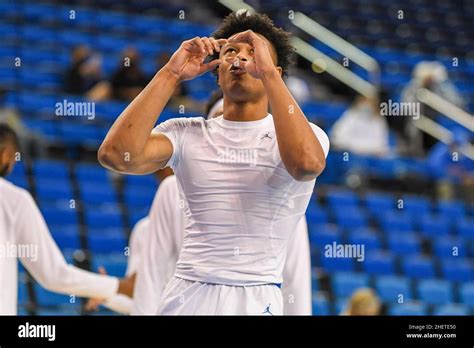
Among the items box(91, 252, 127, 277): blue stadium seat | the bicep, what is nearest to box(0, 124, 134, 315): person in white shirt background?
the bicep

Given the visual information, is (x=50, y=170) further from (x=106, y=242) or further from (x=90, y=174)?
(x=106, y=242)

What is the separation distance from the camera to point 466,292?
7113 millimetres

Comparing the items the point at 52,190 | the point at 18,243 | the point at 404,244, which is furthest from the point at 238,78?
the point at 404,244

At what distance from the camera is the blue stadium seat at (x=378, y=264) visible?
7.10 m

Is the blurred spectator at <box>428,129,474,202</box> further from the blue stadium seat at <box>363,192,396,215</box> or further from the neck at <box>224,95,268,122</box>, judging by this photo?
the neck at <box>224,95,268,122</box>

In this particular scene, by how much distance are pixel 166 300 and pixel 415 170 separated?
5.56m

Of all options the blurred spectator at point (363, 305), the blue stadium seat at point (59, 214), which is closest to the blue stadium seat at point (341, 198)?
the blue stadium seat at point (59, 214)

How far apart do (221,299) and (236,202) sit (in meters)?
0.28

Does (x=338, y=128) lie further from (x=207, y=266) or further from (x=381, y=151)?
(x=207, y=266)

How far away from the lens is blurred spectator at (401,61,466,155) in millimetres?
9391
